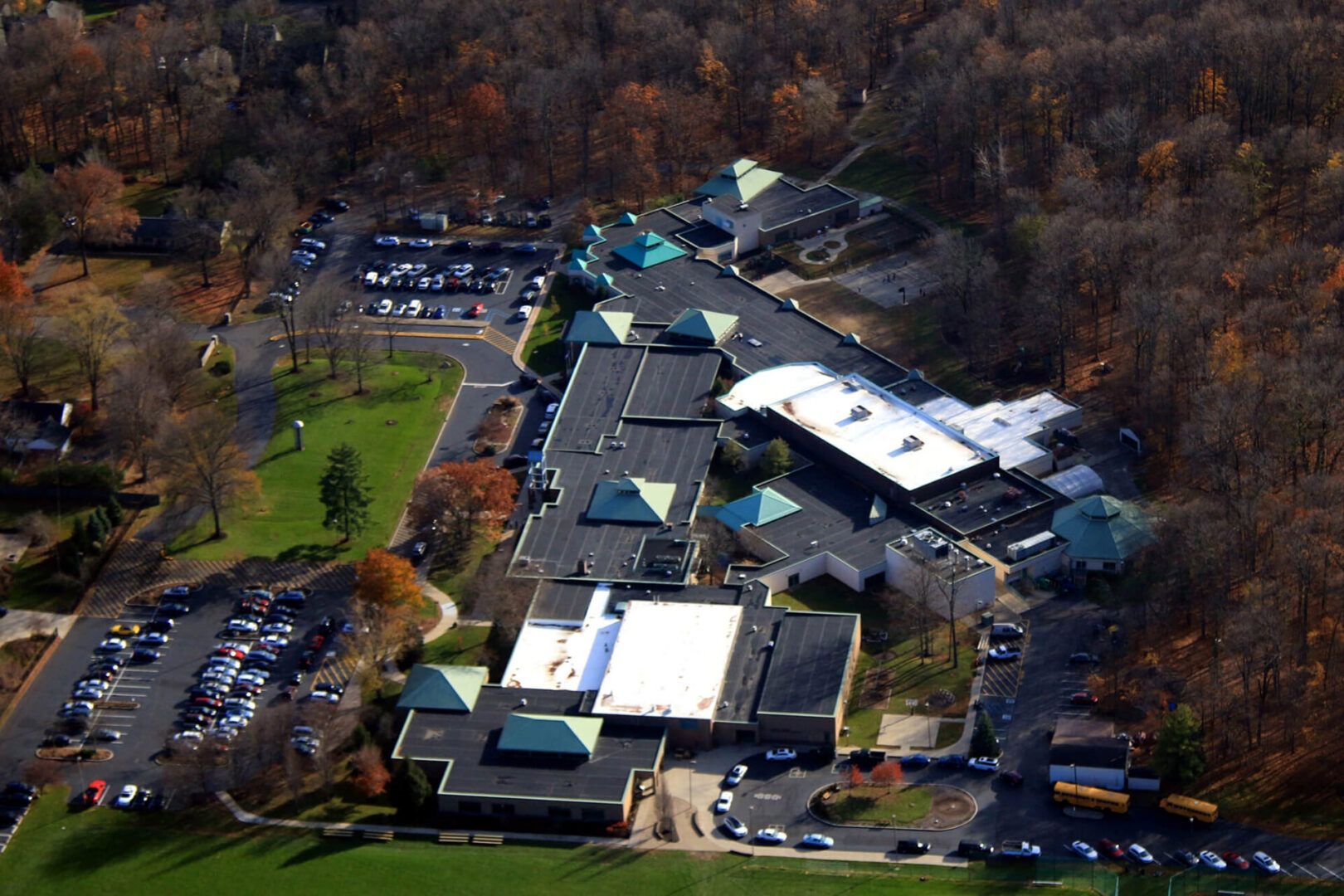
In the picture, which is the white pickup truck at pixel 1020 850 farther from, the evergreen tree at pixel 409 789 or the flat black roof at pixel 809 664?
the evergreen tree at pixel 409 789

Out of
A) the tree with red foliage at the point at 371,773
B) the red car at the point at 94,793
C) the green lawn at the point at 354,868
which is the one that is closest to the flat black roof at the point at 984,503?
the green lawn at the point at 354,868

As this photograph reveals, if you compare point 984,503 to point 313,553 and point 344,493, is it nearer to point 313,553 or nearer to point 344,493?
point 344,493

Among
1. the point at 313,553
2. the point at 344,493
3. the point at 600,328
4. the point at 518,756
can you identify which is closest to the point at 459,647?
the point at 518,756

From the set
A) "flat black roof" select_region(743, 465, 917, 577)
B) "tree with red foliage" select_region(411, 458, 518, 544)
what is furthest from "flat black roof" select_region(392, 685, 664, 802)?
"flat black roof" select_region(743, 465, 917, 577)

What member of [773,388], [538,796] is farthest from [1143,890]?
[773,388]

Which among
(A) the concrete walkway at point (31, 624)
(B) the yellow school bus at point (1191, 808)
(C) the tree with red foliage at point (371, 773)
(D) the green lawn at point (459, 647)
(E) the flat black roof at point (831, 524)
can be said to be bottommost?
(A) the concrete walkway at point (31, 624)

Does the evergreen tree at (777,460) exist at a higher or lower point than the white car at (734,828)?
higher

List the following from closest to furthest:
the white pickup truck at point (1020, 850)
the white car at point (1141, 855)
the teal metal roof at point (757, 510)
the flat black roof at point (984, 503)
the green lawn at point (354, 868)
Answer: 1. the white car at point (1141, 855)
2. the white pickup truck at point (1020, 850)
3. the green lawn at point (354, 868)
4. the flat black roof at point (984, 503)
5. the teal metal roof at point (757, 510)
